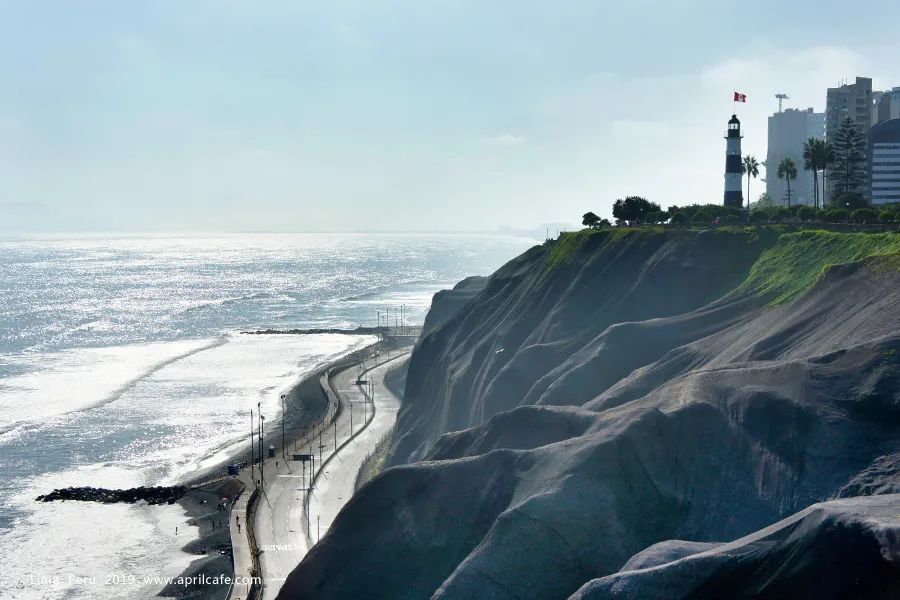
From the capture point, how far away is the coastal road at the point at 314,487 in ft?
195

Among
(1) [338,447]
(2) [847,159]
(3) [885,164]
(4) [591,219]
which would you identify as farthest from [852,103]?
(1) [338,447]

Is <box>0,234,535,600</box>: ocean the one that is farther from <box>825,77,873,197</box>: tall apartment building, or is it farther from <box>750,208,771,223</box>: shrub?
<box>825,77,873,197</box>: tall apartment building

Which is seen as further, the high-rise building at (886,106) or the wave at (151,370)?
the high-rise building at (886,106)

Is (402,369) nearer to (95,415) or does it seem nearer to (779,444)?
(95,415)

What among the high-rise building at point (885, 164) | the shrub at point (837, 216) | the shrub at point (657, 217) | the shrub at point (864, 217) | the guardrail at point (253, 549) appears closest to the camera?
the guardrail at point (253, 549)

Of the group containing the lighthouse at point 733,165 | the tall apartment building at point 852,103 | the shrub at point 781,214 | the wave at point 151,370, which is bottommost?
the wave at point 151,370

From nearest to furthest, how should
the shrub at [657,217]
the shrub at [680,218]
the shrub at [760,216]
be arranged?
1. the shrub at [760,216]
2. the shrub at [680,218]
3. the shrub at [657,217]

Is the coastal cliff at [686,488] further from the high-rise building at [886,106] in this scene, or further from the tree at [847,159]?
the high-rise building at [886,106]

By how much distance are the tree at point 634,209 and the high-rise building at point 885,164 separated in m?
56.6

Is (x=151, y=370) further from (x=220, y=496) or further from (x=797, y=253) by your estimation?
(x=797, y=253)

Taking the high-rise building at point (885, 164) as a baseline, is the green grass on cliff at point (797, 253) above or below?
below

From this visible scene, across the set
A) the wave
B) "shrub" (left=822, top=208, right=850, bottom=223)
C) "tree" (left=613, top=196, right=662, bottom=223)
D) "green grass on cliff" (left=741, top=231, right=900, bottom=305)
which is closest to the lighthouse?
"tree" (left=613, top=196, right=662, bottom=223)

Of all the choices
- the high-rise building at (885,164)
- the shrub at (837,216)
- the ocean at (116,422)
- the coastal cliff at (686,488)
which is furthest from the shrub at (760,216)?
the high-rise building at (885,164)

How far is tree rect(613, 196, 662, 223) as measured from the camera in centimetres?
9825
